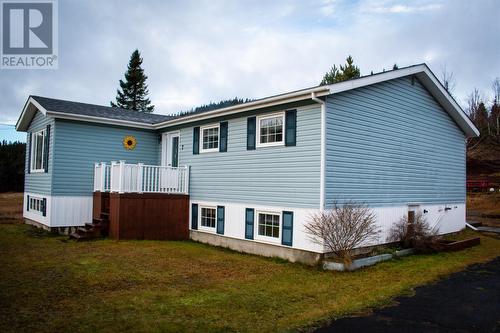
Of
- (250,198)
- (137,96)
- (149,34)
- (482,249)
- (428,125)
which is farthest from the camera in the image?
(137,96)

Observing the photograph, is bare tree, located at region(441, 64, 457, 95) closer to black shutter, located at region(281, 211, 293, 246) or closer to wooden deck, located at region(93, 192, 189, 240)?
wooden deck, located at region(93, 192, 189, 240)

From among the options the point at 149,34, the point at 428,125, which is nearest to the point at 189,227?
the point at 428,125

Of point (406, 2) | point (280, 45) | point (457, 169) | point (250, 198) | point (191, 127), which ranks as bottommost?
point (250, 198)

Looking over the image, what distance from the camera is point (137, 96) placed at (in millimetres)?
55656

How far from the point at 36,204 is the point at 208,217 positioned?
27.4 feet

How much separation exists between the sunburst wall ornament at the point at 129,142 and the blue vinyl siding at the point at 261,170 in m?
3.08

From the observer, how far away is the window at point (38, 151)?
53.6 feet

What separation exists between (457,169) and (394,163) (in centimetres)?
546

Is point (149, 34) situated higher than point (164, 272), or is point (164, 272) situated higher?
point (149, 34)

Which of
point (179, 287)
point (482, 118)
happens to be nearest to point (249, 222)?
point (179, 287)

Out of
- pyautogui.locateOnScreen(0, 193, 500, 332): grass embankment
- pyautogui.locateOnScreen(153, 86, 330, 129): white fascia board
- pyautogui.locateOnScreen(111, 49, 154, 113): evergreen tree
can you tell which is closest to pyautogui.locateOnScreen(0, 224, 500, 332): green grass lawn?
pyautogui.locateOnScreen(0, 193, 500, 332): grass embankment

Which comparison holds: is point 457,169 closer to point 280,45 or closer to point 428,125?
point 428,125

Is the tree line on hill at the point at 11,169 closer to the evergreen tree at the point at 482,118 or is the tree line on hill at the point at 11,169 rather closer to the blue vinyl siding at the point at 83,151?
the blue vinyl siding at the point at 83,151

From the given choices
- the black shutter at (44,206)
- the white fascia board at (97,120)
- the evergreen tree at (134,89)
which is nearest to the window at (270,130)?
the white fascia board at (97,120)
